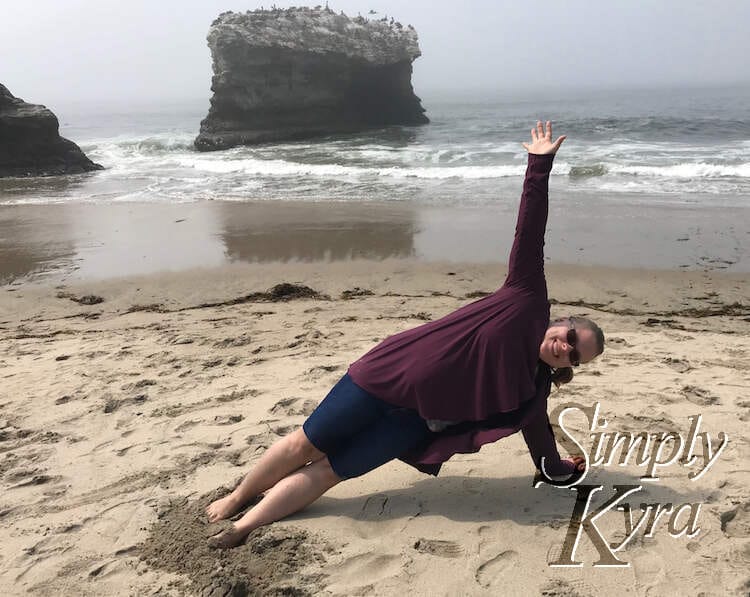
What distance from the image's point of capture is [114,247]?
9.33 m

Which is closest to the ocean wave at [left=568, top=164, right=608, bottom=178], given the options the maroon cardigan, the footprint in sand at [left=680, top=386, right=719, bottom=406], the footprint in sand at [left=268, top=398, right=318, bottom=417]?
the footprint in sand at [left=680, top=386, right=719, bottom=406]

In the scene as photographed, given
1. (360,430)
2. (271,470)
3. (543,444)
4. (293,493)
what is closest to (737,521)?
(543,444)

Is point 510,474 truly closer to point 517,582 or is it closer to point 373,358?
point 517,582

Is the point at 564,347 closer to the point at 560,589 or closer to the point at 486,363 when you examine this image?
the point at 486,363

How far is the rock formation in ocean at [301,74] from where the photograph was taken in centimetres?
3512

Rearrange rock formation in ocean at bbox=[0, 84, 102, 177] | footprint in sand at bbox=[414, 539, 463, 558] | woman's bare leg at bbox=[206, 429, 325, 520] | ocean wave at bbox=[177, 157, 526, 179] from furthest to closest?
rock formation in ocean at bbox=[0, 84, 102, 177], ocean wave at bbox=[177, 157, 526, 179], woman's bare leg at bbox=[206, 429, 325, 520], footprint in sand at bbox=[414, 539, 463, 558]

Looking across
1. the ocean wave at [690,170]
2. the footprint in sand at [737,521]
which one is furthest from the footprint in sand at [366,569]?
the ocean wave at [690,170]

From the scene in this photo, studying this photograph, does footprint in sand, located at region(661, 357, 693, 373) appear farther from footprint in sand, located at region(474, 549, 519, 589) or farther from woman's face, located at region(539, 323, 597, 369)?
footprint in sand, located at region(474, 549, 519, 589)

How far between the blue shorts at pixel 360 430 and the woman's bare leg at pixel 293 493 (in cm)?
8

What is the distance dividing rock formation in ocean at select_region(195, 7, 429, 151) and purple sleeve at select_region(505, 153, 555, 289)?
3143 centimetres

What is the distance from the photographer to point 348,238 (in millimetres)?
9266

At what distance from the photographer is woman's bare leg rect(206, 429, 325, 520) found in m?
2.73

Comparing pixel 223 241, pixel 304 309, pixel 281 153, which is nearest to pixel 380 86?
pixel 281 153

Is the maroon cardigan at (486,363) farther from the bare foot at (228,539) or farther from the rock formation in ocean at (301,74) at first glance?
the rock formation in ocean at (301,74)
